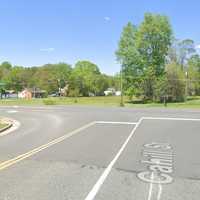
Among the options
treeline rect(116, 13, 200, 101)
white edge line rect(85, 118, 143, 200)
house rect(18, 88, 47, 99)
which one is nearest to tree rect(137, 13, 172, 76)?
treeline rect(116, 13, 200, 101)

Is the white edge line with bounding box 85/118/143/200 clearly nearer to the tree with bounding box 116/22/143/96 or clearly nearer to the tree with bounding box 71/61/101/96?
the tree with bounding box 116/22/143/96

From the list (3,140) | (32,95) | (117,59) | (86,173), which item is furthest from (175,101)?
(32,95)

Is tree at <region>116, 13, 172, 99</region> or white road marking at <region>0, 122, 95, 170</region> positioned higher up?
tree at <region>116, 13, 172, 99</region>

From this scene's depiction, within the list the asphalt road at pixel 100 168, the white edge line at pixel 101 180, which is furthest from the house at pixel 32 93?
the white edge line at pixel 101 180

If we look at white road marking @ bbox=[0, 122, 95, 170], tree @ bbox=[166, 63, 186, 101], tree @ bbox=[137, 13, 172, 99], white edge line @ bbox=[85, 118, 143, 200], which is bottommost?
white road marking @ bbox=[0, 122, 95, 170]

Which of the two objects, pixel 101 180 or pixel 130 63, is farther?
pixel 130 63

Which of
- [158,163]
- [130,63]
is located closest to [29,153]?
[158,163]

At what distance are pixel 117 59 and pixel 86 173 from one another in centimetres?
5455

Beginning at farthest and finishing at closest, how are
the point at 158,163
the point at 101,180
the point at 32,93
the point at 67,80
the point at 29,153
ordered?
1. the point at 32,93
2. the point at 67,80
3. the point at 29,153
4. the point at 158,163
5. the point at 101,180

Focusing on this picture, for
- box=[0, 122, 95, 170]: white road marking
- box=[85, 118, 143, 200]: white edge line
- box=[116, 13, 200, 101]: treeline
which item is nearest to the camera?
box=[85, 118, 143, 200]: white edge line

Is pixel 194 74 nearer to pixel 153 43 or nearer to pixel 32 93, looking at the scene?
pixel 153 43

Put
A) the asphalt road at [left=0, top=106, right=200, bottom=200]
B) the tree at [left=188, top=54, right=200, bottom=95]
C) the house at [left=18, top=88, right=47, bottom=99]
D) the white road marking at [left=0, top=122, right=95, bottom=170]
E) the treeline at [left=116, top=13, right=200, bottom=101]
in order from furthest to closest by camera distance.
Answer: the house at [left=18, top=88, right=47, bottom=99], the tree at [left=188, top=54, right=200, bottom=95], the treeline at [left=116, top=13, right=200, bottom=101], the white road marking at [left=0, top=122, right=95, bottom=170], the asphalt road at [left=0, top=106, right=200, bottom=200]

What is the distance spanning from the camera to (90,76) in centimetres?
11288

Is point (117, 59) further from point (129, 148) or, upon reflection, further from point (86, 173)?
point (86, 173)
